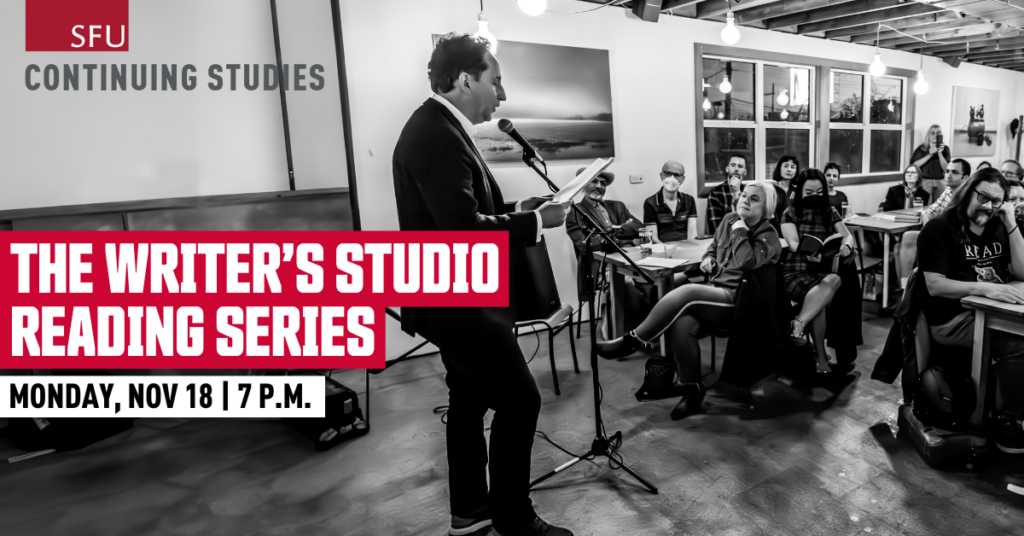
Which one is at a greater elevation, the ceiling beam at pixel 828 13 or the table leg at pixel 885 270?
the ceiling beam at pixel 828 13

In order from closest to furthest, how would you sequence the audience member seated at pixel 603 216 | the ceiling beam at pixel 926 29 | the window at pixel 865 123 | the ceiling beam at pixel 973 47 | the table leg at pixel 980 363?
the table leg at pixel 980 363
the audience member seated at pixel 603 216
the ceiling beam at pixel 926 29
the window at pixel 865 123
the ceiling beam at pixel 973 47

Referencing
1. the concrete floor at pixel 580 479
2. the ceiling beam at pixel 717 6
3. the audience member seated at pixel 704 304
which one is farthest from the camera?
the ceiling beam at pixel 717 6

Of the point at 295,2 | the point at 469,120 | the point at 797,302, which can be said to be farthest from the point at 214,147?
the point at 797,302

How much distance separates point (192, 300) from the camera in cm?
315

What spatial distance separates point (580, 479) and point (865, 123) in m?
6.88

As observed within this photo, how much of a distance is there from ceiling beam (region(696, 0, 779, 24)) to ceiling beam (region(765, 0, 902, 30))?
0.73 metres

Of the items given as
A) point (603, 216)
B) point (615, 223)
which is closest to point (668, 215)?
point (615, 223)

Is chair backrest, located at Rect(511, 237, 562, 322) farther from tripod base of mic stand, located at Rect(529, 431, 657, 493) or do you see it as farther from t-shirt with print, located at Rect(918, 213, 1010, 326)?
t-shirt with print, located at Rect(918, 213, 1010, 326)

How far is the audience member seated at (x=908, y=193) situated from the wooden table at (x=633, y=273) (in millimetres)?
3270

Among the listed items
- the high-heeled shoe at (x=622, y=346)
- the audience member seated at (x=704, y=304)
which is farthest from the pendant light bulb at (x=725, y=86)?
the high-heeled shoe at (x=622, y=346)

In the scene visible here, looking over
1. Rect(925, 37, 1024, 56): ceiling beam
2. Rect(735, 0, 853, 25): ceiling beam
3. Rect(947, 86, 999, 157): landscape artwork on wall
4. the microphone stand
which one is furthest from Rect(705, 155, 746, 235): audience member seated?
Rect(947, 86, 999, 157): landscape artwork on wall

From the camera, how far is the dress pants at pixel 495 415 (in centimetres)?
157

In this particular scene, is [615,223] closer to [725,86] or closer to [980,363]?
[725,86]

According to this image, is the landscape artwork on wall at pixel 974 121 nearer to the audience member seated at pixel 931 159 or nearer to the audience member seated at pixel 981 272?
the audience member seated at pixel 931 159
